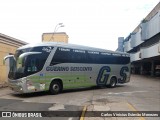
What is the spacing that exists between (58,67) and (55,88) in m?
1.40

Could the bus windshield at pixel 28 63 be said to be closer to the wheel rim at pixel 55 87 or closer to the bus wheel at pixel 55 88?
the bus wheel at pixel 55 88

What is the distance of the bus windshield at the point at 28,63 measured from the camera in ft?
59.7

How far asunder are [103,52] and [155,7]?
91.6 feet

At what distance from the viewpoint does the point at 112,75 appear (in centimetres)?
2689

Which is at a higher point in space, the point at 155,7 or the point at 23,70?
the point at 155,7

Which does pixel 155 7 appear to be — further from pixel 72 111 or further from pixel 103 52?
pixel 72 111

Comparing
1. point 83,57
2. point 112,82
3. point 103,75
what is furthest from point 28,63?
point 112,82

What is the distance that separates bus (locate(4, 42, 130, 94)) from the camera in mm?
18312

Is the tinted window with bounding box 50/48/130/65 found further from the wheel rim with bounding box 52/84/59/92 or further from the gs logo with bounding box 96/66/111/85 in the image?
the wheel rim with bounding box 52/84/59/92

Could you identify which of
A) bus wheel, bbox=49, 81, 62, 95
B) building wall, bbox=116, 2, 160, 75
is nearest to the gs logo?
bus wheel, bbox=49, 81, 62, 95

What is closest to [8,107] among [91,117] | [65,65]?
[91,117]

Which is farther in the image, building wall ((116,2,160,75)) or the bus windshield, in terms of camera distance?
building wall ((116,2,160,75))

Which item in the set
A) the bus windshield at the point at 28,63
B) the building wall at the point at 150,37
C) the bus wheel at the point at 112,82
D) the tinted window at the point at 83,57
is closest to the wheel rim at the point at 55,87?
the tinted window at the point at 83,57

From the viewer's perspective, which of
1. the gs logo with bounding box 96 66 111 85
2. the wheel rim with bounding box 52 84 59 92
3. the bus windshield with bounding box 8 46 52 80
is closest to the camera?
the bus windshield with bounding box 8 46 52 80
